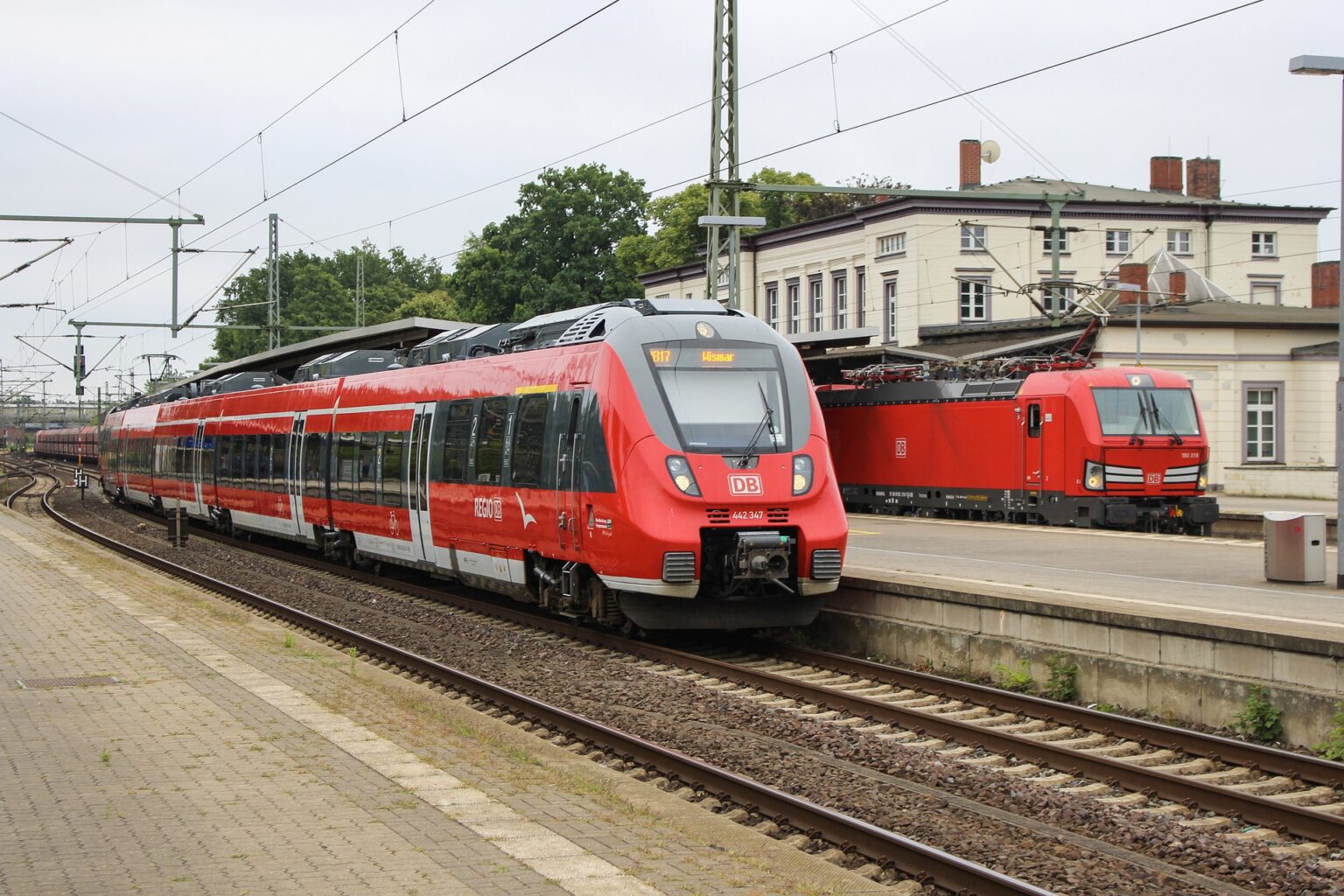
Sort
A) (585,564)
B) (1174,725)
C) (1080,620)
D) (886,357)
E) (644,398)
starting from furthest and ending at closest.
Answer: (886,357) → (585,564) → (644,398) → (1080,620) → (1174,725)

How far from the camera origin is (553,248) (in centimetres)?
7462

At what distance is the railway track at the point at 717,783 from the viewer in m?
7.10

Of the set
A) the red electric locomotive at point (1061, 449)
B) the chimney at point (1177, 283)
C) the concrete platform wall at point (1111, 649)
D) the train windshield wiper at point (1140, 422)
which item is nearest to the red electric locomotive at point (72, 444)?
the chimney at point (1177, 283)

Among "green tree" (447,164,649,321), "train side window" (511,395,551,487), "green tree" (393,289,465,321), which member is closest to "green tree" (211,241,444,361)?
"green tree" (393,289,465,321)

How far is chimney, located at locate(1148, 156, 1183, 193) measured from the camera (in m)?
65.8

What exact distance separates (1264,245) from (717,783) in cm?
5880

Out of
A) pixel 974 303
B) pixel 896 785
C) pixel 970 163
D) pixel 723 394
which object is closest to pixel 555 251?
pixel 970 163

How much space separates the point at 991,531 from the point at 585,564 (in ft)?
43.6

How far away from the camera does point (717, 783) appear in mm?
9164

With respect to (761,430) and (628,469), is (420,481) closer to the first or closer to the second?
(628,469)

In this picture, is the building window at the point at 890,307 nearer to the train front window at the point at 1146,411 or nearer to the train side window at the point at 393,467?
the train front window at the point at 1146,411

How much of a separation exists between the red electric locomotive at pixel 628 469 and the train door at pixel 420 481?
38 mm

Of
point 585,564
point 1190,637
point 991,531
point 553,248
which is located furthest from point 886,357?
point 553,248

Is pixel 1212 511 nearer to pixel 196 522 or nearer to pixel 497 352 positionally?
pixel 497 352
